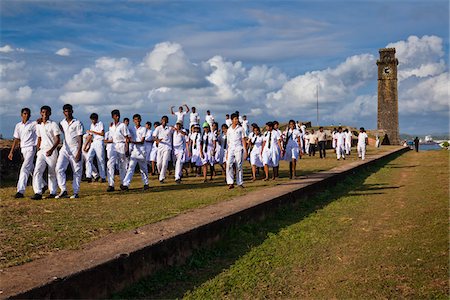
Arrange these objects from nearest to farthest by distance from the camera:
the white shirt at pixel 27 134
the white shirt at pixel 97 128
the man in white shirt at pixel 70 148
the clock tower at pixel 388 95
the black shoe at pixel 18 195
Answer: the man in white shirt at pixel 70 148
the black shoe at pixel 18 195
the white shirt at pixel 27 134
the white shirt at pixel 97 128
the clock tower at pixel 388 95

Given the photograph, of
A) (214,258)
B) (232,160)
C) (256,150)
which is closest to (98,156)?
(232,160)

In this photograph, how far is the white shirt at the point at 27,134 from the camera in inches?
424

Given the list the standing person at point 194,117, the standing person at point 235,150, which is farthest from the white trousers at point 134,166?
the standing person at point 194,117

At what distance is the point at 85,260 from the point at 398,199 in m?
8.40

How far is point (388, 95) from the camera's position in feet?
198

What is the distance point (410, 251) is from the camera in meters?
6.38

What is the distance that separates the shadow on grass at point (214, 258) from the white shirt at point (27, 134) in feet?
18.7

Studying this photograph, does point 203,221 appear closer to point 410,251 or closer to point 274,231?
point 274,231

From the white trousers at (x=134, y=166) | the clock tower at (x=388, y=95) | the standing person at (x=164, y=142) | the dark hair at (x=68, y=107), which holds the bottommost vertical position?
the white trousers at (x=134, y=166)

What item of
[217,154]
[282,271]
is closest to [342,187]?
[217,154]

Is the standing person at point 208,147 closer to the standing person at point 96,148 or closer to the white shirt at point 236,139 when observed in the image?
the white shirt at point 236,139

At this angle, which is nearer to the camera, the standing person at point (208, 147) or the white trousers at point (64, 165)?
the white trousers at point (64, 165)

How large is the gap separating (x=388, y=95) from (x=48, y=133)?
56.4 metres

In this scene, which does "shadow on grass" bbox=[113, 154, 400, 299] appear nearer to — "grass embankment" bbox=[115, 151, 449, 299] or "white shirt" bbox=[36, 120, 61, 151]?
"grass embankment" bbox=[115, 151, 449, 299]
